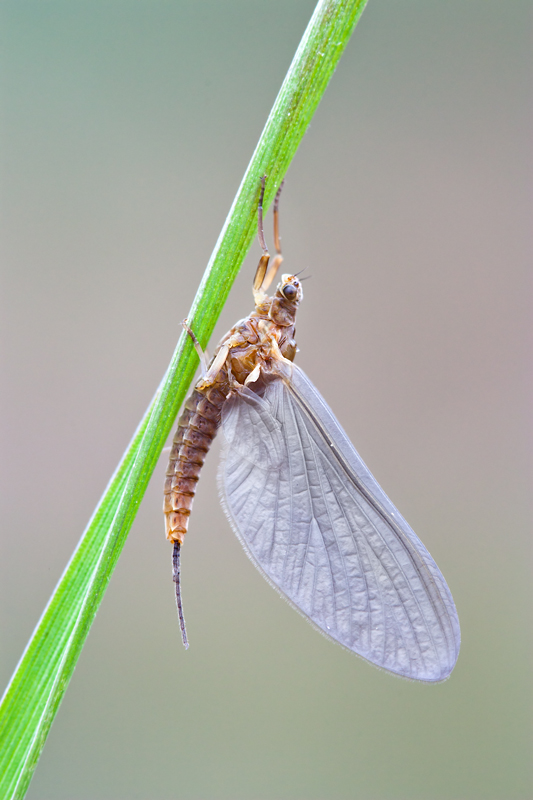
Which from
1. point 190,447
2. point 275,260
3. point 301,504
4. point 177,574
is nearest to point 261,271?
point 275,260

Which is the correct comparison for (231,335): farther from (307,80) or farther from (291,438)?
(307,80)

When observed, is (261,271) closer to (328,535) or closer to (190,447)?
(190,447)

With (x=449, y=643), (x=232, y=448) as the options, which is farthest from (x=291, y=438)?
(x=449, y=643)

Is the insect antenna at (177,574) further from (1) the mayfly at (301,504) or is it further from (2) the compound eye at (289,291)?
(2) the compound eye at (289,291)

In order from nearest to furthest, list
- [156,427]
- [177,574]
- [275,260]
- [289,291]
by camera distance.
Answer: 1. [156,427]
2. [177,574]
3. [275,260]
4. [289,291]

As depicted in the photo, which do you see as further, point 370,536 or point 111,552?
point 370,536

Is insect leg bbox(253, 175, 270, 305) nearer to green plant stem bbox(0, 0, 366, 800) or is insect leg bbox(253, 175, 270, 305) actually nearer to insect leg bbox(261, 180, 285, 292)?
insect leg bbox(261, 180, 285, 292)
